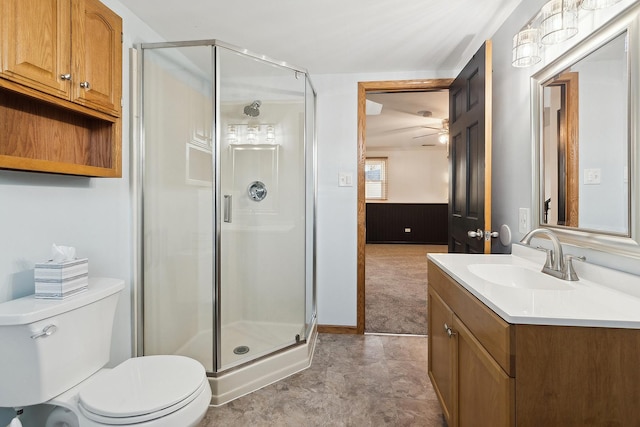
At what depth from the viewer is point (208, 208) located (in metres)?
1.83

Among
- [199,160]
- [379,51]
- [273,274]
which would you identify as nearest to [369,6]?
[379,51]

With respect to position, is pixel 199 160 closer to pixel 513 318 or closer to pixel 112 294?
pixel 112 294

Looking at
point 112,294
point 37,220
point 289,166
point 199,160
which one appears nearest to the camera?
point 37,220

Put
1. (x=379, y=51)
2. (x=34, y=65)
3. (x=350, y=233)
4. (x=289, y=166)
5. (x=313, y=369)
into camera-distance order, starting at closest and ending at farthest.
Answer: (x=34, y=65) → (x=313, y=369) → (x=379, y=51) → (x=289, y=166) → (x=350, y=233)

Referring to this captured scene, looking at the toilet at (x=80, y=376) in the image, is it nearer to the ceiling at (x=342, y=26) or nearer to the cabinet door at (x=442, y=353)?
the cabinet door at (x=442, y=353)

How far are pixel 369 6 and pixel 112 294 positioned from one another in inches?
77.7

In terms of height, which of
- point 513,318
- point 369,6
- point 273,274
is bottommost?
point 273,274

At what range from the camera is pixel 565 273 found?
1164 millimetres

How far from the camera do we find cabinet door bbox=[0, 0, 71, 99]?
1026mm

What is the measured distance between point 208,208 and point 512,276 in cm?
163

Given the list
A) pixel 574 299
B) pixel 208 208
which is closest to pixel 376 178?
pixel 208 208

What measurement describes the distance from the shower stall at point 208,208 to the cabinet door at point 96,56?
0.27 meters

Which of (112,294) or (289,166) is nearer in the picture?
(112,294)

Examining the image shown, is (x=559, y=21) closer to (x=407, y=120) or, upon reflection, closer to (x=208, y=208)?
(x=208, y=208)
